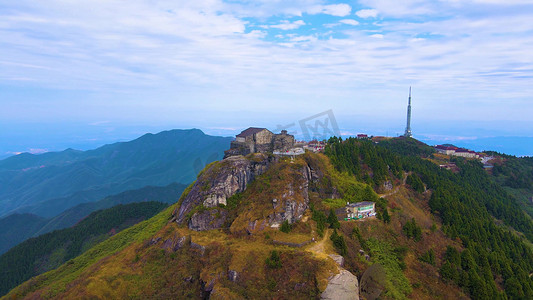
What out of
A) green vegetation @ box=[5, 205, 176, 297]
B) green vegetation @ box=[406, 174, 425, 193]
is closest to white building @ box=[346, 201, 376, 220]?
green vegetation @ box=[406, 174, 425, 193]

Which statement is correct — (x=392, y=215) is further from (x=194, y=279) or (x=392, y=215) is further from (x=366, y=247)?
(x=194, y=279)

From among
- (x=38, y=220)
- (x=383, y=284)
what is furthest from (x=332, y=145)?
(x=38, y=220)

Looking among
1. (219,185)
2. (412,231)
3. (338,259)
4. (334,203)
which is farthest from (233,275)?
(412,231)

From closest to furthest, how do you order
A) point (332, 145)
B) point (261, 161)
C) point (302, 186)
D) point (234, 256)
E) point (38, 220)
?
1. point (234, 256)
2. point (302, 186)
3. point (261, 161)
4. point (332, 145)
5. point (38, 220)

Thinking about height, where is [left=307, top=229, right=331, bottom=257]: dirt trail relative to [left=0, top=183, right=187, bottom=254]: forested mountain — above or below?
above

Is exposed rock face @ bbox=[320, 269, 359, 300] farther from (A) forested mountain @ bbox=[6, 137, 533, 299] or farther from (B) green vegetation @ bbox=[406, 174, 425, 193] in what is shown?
(B) green vegetation @ bbox=[406, 174, 425, 193]

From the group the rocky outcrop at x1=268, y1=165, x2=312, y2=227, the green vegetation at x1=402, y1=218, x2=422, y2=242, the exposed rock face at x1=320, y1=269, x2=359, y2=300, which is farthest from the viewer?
the green vegetation at x1=402, y1=218, x2=422, y2=242
